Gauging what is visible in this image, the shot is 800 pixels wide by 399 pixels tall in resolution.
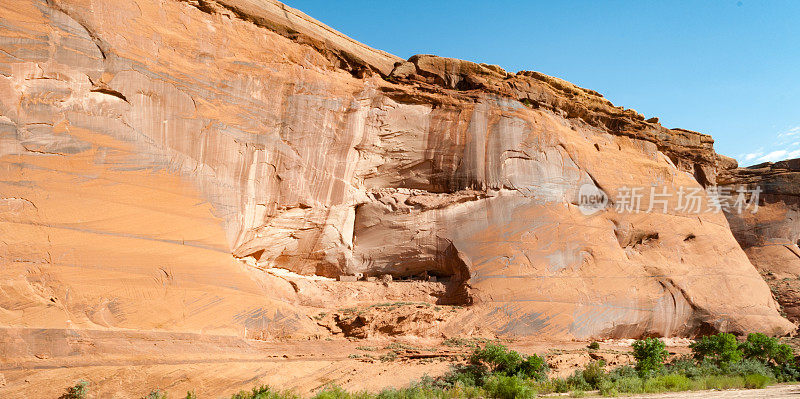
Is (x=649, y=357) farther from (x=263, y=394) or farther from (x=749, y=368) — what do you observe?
(x=263, y=394)

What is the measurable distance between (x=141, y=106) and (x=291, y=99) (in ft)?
13.3

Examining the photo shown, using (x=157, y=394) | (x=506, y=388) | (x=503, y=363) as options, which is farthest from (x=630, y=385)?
(x=157, y=394)

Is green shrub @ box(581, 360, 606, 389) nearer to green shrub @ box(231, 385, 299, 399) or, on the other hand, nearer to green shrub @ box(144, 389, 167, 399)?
green shrub @ box(231, 385, 299, 399)

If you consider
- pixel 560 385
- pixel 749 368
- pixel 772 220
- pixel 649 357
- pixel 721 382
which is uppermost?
pixel 772 220

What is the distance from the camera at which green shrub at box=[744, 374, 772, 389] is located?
14219 mm

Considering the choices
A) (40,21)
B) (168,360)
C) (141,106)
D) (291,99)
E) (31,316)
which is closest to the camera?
(31,316)

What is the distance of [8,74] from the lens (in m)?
10.1

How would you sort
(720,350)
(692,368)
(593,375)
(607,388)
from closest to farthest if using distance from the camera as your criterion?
(607,388), (593,375), (692,368), (720,350)

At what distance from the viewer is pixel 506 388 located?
11.3m

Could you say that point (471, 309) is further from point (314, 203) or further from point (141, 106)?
point (141, 106)

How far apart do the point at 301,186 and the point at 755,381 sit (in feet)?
45.9

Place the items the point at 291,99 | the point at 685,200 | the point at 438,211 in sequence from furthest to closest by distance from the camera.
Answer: the point at 685,200, the point at 438,211, the point at 291,99

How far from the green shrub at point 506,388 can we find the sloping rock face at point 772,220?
22519mm

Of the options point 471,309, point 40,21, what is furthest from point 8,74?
point 471,309
